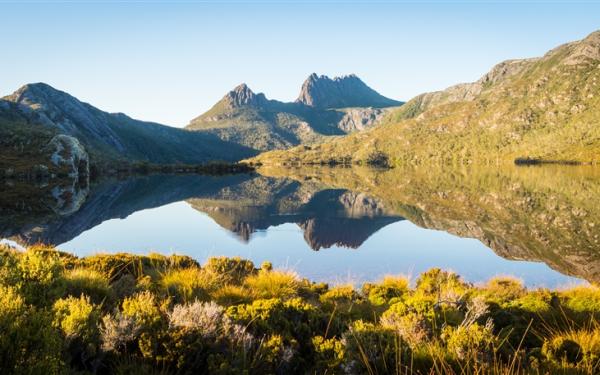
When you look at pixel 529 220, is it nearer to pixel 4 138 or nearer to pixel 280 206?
pixel 280 206

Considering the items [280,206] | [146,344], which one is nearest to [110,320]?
[146,344]

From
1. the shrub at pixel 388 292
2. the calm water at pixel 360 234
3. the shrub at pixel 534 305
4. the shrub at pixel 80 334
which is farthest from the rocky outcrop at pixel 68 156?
the shrub at pixel 534 305

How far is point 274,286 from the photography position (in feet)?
41.9

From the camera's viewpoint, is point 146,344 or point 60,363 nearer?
point 60,363

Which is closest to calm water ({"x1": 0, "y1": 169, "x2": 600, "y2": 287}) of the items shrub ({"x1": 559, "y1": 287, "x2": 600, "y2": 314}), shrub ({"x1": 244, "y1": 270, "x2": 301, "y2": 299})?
shrub ({"x1": 559, "y1": 287, "x2": 600, "y2": 314})

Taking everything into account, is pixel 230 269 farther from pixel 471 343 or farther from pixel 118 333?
pixel 471 343

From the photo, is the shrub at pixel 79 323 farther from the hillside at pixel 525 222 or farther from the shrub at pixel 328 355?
the hillside at pixel 525 222

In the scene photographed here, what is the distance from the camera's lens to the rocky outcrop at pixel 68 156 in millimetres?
123244

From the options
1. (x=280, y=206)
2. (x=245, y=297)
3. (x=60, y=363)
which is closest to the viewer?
(x=60, y=363)

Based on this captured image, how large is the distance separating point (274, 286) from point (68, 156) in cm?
13700

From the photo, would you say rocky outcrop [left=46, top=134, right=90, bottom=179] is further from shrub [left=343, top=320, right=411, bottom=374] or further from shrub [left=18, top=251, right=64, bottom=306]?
shrub [left=343, top=320, right=411, bottom=374]

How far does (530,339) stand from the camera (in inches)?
389

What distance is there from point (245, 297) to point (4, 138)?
545 feet

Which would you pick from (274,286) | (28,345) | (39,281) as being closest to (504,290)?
(274,286)
